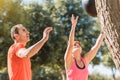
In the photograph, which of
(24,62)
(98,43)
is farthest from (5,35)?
(24,62)

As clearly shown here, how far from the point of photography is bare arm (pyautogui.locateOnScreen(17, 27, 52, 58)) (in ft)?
15.3

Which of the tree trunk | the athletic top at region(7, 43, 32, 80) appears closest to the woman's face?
the athletic top at region(7, 43, 32, 80)

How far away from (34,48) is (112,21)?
5.42 ft

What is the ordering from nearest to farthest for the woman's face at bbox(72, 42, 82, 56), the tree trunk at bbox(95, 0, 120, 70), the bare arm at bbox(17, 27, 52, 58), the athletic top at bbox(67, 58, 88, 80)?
the tree trunk at bbox(95, 0, 120, 70), the bare arm at bbox(17, 27, 52, 58), the athletic top at bbox(67, 58, 88, 80), the woman's face at bbox(72, 42, 82, 56)

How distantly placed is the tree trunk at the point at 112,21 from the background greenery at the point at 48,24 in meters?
17.6

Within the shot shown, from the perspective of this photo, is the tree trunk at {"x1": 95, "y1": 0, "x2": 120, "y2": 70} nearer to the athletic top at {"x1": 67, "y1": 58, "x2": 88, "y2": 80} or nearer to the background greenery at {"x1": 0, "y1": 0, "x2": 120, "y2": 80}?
the athletic top at {"x1": 67, "y1": 58, "x2": 88, "y2": 80}

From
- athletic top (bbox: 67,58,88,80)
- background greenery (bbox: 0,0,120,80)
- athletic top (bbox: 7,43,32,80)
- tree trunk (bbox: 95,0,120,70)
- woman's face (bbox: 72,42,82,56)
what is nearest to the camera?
tree trunk (bbox: 95,0,120,70)

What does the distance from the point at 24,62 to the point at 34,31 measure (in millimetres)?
17422

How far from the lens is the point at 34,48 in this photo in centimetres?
466

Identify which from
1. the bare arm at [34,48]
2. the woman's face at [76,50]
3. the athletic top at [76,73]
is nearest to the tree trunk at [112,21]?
the bare arm at [34,48]

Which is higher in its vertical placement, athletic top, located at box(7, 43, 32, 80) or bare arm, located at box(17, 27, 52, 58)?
bare arm, located at box(17, 27, 52, 58)

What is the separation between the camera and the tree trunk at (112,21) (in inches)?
125

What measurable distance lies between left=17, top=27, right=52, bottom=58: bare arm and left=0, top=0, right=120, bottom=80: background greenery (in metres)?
15.8

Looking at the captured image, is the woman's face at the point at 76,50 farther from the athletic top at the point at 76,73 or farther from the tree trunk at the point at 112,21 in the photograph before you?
the tree trunk at the point at 112,21
